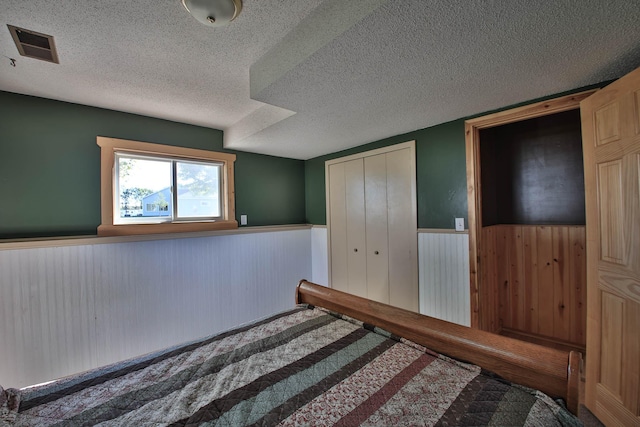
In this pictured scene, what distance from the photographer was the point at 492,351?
3.57 feet

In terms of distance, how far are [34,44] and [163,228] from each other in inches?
60.9

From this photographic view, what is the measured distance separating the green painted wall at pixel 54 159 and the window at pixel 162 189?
0.09 m

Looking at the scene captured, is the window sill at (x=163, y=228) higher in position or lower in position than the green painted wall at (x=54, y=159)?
lower

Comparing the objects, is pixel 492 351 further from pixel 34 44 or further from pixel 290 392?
pixel 34 44

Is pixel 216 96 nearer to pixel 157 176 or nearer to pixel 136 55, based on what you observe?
pixel 136 55

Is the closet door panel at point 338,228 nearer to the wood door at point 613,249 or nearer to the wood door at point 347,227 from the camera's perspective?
the wood door at point 347,227

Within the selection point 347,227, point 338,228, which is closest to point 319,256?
point 338,228

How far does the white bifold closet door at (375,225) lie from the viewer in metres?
2.69

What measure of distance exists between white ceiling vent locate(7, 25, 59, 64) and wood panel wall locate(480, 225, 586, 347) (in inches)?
124

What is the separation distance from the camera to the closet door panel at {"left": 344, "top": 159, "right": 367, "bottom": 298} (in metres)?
3.15

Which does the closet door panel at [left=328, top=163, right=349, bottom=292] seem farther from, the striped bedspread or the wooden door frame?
the striped bedspread

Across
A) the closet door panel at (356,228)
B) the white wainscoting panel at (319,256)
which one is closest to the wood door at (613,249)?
the closet door panel at (356,228)

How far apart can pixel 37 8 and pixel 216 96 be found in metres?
1.04

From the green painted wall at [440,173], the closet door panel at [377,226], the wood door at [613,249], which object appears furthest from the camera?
the closet door panel at [377,226]
